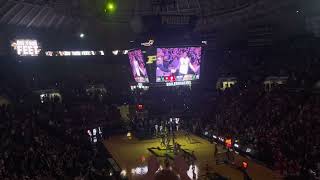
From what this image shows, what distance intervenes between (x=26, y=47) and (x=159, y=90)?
14.3 meters

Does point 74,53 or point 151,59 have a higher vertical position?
point 74,53

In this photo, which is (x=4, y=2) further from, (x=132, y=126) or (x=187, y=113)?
(x=187, y=113)

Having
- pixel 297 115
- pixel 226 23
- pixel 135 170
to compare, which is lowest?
pixel 135 170

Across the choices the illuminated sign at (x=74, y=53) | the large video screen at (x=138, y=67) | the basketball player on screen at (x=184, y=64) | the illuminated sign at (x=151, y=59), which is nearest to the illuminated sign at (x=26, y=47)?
the illuminated sign at (x=74, y=53)

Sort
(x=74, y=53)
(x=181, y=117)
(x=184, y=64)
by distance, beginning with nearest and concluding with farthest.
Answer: (x=184, y=64)
(x=181, y=117)
(x=74, y=53)

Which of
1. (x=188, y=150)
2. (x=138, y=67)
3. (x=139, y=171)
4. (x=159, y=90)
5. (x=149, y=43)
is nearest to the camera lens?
(x=139, y=171)

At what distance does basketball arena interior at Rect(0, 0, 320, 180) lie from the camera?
23.1 meters

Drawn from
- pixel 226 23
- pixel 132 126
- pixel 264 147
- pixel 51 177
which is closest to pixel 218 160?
pixel 264 147

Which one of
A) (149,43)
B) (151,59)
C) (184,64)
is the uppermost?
(149,43)

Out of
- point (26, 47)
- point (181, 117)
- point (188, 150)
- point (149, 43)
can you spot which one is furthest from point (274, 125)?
A: point (26, 47)

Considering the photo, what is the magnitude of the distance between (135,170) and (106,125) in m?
13.2

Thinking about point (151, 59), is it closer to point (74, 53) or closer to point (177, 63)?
point (177, 63)

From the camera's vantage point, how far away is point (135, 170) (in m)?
23.7

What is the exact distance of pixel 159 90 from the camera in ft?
140
